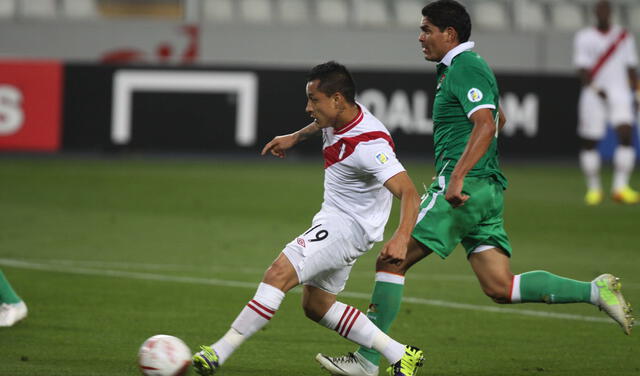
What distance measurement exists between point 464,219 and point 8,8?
62.2ft

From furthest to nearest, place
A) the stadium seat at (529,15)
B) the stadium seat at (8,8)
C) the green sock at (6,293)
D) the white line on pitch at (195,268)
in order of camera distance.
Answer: the stadium seat at (529,15) < the stadium seat at (8,8) < the white line on pitch at (195,268) < the green sock at (6,293)

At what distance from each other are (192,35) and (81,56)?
7.49 ft

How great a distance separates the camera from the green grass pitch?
610 centimetres

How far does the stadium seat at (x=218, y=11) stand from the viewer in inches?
918

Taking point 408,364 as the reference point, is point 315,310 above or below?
above

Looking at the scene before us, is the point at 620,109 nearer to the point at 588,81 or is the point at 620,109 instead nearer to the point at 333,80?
the point at 588,81

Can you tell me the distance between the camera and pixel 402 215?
5.05 m

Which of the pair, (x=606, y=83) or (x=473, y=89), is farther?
(x=606, y=83)

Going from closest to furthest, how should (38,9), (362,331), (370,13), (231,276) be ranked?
(362,331) < (231,276) < (38,9) < (370,13)

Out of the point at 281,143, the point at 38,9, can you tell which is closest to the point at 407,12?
the point at 38,9

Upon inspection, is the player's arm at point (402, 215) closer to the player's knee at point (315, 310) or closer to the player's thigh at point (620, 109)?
the player's knee at point (315, 310)

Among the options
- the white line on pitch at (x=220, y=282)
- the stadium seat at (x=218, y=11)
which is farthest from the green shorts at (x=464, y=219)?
the stadium seat at (x=218, y=11)

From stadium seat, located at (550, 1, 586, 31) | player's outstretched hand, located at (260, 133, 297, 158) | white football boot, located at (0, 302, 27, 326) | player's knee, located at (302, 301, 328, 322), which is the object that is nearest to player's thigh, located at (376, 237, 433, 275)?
player's knee, located at (302, 301, 328, 322)

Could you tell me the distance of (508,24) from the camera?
2434cm
